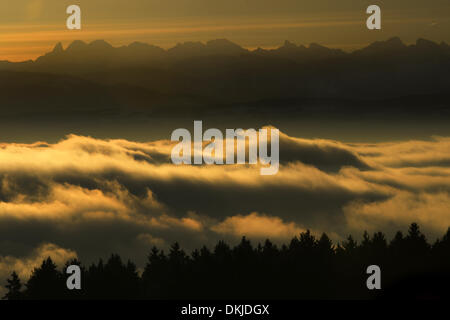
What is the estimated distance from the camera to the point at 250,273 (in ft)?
249

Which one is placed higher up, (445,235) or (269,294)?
(445,235)

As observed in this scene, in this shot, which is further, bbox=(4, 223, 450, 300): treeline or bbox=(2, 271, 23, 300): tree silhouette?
bbox=(4, 223, 450, 300): treeline

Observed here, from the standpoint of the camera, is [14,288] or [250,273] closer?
[14,288]

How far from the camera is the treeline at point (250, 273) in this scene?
7325cm

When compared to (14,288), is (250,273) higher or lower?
higher

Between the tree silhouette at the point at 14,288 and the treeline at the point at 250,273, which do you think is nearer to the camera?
the tree silhouette at the point at 14,288

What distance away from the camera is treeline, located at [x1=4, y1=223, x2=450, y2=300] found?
73.2 metres

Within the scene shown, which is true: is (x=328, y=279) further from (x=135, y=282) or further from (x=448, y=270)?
(x=135, y=282)
